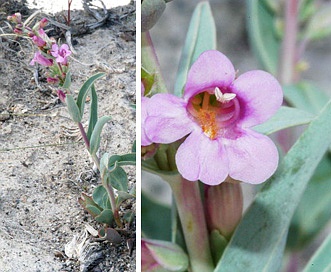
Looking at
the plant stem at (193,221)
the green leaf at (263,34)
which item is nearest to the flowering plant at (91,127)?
the plant stem at (193,221)

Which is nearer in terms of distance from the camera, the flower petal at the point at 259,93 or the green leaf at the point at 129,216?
the flower petal at the point at 259,93

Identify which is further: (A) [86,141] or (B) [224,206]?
(A) [86,141]

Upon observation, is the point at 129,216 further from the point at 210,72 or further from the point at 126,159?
the point at 210,72

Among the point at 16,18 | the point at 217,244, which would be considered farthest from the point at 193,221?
the point at 16,18

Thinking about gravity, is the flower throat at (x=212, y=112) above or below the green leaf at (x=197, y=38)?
below

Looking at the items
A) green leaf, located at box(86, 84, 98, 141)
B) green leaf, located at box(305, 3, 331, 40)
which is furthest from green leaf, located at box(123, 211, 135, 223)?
green leaf, located at box(305, 3, 331, 40)

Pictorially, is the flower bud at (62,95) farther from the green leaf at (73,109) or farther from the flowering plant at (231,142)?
the flowering plant at (231,142)
